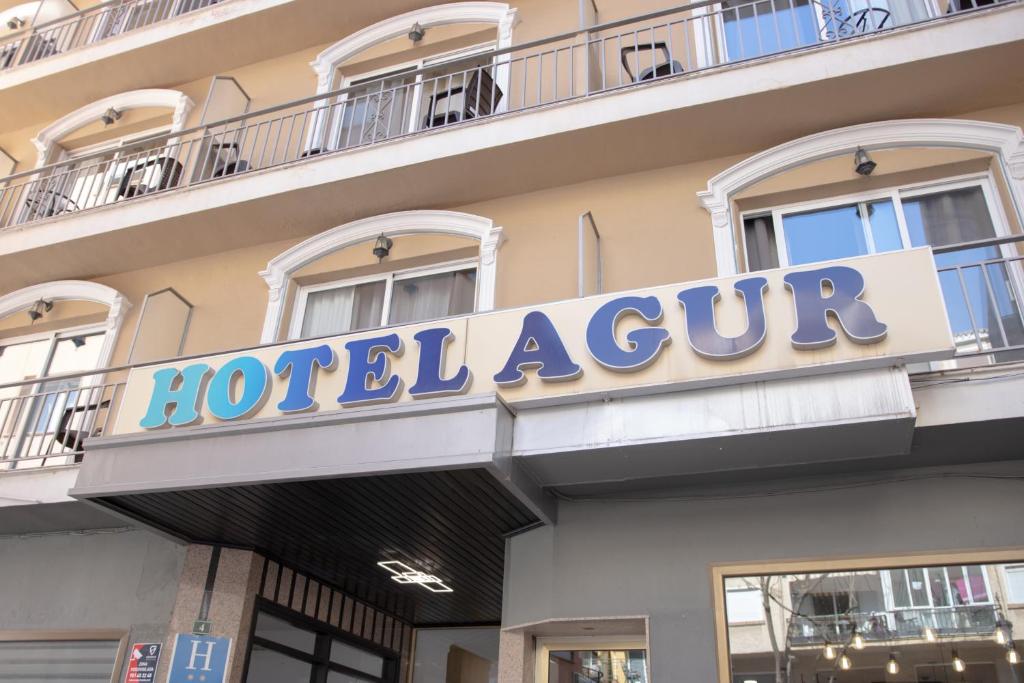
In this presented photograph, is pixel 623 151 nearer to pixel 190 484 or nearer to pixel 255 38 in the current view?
pixel 190 484

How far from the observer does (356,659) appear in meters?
10.1

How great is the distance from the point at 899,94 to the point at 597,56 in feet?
10.7

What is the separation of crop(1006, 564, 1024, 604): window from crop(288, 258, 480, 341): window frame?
5.09m

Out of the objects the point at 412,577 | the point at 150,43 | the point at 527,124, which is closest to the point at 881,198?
the point at 527,124

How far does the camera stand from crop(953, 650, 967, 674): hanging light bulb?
5.52m

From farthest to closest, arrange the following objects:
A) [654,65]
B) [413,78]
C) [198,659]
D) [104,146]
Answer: [104,146] → [413,78] → [654,65] → [198,659]

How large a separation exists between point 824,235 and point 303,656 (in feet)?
22.8

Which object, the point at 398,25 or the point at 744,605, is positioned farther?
the point at 398,25

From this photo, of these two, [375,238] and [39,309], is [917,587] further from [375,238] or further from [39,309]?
[39,309]

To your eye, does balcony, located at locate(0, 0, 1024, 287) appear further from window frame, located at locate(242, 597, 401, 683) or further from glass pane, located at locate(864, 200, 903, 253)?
window frame, located at locate(242, 597, 401, 683)

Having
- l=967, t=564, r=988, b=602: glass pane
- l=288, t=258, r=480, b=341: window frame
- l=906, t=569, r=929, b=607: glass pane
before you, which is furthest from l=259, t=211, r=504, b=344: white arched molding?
l=967, t=564, r=988, b=602: glass pane

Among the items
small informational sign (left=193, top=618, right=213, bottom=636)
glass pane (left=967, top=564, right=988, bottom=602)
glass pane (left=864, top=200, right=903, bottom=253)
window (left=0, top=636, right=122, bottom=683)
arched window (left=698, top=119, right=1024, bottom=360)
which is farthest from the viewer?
window (left=0, top=636, right=122, bottom=683)

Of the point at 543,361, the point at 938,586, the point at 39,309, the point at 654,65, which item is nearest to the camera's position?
the point at 938,586

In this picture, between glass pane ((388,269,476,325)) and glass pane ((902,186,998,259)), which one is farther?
glass pane ((388,269,476,325))
